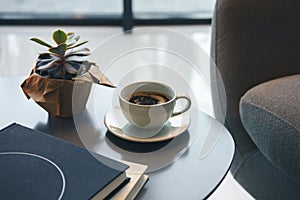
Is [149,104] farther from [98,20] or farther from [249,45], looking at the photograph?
[98,20]

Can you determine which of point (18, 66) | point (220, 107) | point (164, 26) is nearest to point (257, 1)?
point (220, 107)

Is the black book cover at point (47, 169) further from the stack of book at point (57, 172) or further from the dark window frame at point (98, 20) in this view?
the dark window frame at point (98, 20)

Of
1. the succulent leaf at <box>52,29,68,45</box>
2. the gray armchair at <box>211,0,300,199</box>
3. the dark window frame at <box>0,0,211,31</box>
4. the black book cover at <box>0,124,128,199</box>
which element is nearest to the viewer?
the black book cover at <box>0,124,128,199</box>

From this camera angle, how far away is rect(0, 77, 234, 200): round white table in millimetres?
719

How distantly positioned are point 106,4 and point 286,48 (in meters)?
1.84

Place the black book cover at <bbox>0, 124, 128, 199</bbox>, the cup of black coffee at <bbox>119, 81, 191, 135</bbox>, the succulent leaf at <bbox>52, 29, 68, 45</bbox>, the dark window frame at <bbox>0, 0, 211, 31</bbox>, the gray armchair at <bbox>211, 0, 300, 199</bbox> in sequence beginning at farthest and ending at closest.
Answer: the dark window frame at <bbox>0, 0, 211, 31</bbox> → the gray armchair at <bbox>211, 0, 300, 199</bbox> → the succulent leaf at <bbox>52, 29, 68, 45</bbox> → the cup of black coffee at <bbox>119, 81, 191, 135</bbox> → the black book cover at <bbox>0, 124, 128, 199</bbox>

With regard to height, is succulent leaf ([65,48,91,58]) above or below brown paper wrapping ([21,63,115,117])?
above

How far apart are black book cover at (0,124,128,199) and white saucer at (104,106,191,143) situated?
0.42 feet

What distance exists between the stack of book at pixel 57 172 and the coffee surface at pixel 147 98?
150 millimetres

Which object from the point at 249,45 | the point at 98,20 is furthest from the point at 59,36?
the point at 98,20

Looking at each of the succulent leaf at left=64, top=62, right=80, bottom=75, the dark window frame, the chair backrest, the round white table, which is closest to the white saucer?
the round white table

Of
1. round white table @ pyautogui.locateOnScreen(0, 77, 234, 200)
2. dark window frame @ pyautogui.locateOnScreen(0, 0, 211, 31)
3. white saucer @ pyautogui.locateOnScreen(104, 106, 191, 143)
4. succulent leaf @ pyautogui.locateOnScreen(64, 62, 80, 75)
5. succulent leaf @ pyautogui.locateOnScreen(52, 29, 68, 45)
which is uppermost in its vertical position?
succulent leaf @ pyautogui.locateOnScreen(52, 29, 68, 45)

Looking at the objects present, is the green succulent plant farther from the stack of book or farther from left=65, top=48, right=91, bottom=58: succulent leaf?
the stack of book

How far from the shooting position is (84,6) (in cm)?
278
